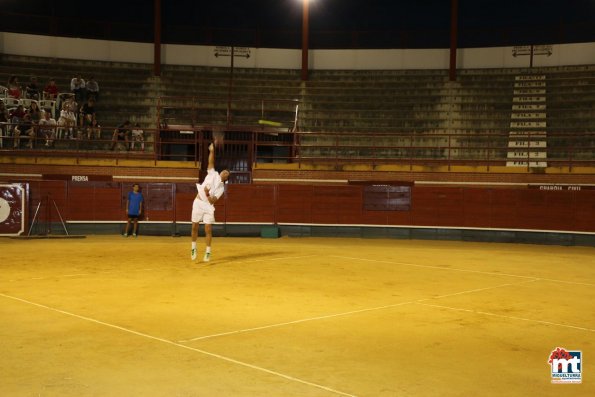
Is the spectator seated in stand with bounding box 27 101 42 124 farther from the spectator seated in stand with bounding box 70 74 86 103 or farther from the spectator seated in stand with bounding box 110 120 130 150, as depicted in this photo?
the spectator seated in stand with bounding box 110 120 130 150

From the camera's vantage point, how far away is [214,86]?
92.7ft

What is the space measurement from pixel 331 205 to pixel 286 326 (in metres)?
14.1

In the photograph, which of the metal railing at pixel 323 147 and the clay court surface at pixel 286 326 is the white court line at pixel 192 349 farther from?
the metal railing at pixel 323 147

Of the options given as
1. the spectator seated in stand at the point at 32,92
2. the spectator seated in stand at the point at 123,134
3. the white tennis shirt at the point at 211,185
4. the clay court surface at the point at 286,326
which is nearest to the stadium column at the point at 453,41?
the spectator seated in stand at the point at 123,134

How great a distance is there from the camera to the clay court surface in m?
5.34

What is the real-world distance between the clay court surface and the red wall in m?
6.34

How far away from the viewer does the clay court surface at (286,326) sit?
534 cm

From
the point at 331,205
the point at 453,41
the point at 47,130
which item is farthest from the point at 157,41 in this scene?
the point at 453,41

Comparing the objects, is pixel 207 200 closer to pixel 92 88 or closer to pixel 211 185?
pixel 211 185

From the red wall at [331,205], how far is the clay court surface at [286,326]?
20.8ft

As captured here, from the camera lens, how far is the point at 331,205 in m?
21.5

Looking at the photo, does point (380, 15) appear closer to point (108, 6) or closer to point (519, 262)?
point (108, 6)

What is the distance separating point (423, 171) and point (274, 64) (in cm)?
1072

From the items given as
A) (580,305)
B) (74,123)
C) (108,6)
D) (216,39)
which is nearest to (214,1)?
(216,39)
